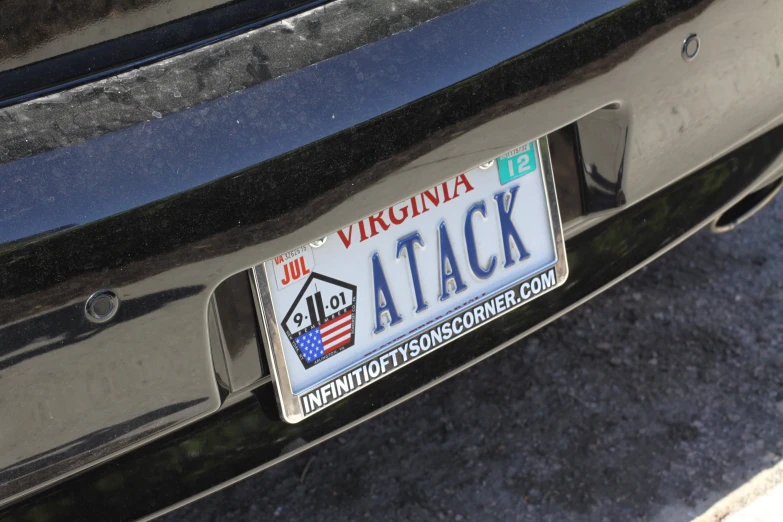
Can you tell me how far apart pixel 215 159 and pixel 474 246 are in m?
0.53

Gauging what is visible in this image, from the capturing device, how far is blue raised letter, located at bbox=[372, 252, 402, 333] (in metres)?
1.56

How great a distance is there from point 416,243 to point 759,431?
43.7 inches

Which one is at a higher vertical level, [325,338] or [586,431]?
[325,338]

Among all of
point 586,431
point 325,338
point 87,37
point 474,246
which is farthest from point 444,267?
point 586,431

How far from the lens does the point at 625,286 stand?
2646 mm

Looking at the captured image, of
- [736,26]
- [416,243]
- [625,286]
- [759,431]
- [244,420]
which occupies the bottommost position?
[759,431]

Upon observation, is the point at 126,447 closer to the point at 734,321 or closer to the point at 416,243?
the point at 416,243

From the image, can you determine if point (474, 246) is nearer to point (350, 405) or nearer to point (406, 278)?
point (406, 278)

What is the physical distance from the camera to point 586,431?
2230mm

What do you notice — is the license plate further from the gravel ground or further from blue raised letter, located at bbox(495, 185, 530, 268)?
the gravel ground

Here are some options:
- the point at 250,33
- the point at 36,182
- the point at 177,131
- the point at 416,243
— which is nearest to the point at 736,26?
the point at 416,243

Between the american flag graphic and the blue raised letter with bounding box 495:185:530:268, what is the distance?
0.32 metres

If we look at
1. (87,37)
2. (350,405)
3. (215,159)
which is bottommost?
(350,405)

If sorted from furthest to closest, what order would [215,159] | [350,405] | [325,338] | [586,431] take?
[586,431] < [350,405] < [325,338] < [215,159]
